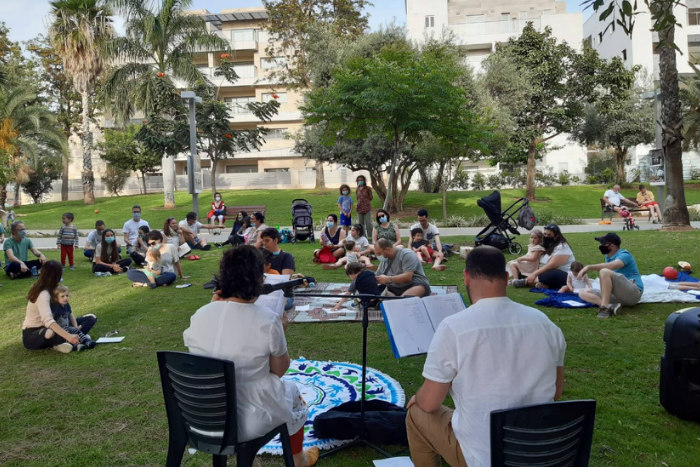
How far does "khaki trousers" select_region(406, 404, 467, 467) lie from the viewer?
2.94 meters

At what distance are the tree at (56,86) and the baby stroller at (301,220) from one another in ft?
96.0

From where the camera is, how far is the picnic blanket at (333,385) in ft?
16.1

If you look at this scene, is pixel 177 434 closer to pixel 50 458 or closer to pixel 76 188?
pixel 50 458

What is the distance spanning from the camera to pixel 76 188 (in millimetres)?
45812

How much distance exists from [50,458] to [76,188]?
1841 inches

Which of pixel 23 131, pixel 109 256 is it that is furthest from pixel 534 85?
pixel 23 131

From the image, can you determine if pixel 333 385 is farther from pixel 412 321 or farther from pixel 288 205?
pixel 288 205

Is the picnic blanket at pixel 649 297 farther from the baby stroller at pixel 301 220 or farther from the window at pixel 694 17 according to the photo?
the window at pixel 694 17

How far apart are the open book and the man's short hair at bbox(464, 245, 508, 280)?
0.76 m

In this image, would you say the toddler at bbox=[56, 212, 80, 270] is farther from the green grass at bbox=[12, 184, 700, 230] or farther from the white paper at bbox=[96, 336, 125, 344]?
the green grass at bbox=[12, 184, 700, 230]

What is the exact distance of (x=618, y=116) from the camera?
3266cm

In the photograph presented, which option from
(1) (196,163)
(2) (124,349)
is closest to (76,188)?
(1) (196,163)

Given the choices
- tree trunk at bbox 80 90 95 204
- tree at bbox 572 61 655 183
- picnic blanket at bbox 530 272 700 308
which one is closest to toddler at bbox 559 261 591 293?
picnic blanket at bbox 530 272 700 308

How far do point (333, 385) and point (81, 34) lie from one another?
2917cm
